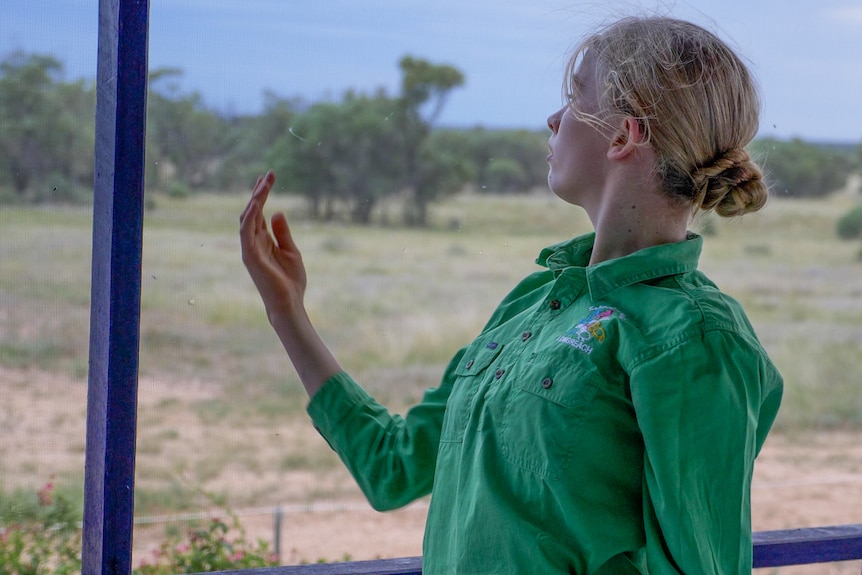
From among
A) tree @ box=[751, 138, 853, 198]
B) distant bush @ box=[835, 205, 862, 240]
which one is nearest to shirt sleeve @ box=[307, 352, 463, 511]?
tree @ box=[751, 138, 853, 198]

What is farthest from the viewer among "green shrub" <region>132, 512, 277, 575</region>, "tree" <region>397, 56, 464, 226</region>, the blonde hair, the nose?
"tree" <region>397, 56, 464, 226</region>

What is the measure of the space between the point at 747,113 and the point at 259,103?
200cm

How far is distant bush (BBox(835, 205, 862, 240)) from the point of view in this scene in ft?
16.1

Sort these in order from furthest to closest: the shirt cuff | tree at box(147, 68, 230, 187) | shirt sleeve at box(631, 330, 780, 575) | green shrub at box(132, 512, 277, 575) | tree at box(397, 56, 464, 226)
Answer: tree at box(397, 56, 464, 226) → green shrub at box(132, 512, 277, 575) → tree at box(147, 68, 230, 187) → the shirt cuff → shirt sleeve at box(631, 330, 780, 575)

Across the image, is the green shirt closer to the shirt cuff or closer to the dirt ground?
the shirt cuff

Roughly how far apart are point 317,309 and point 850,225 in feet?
9.99

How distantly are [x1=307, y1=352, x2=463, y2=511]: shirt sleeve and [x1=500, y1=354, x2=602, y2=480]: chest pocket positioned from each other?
0.23 meters

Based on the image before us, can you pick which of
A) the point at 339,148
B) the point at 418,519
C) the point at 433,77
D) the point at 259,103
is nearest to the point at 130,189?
the point at 259,103

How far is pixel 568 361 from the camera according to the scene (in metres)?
0.88

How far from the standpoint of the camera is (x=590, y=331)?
2.94 feet

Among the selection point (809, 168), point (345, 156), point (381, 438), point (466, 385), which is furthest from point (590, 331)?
point (809, 168)

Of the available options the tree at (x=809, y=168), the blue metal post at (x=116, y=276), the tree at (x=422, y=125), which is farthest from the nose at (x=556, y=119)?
the tree at (x=809, y=168)

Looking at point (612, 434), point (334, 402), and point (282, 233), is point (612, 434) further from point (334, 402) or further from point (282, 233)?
point (282, 233)

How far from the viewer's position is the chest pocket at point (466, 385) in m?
0.97
